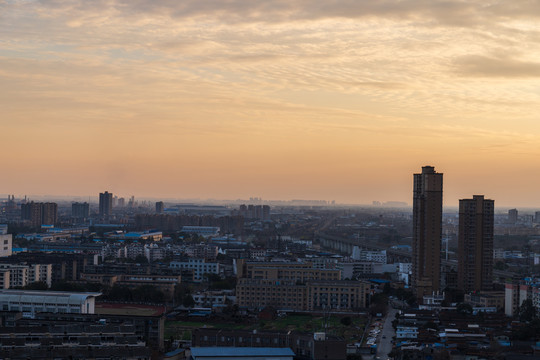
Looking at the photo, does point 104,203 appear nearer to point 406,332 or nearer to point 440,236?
point 440,236

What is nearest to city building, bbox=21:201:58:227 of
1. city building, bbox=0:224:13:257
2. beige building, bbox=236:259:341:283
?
city building, bbox=0:224:13:257

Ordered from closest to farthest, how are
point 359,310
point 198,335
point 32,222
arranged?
1. point 198,335
2. point 359,310
3. point 32,222

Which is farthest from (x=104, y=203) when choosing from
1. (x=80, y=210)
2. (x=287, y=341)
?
(x=287, y=341)

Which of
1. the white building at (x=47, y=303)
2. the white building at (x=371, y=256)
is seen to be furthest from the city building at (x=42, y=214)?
the white building at (x=47, y=303)

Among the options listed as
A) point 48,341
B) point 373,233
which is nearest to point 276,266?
point 48,341

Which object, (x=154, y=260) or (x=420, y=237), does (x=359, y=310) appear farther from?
(x=154, y=260)
